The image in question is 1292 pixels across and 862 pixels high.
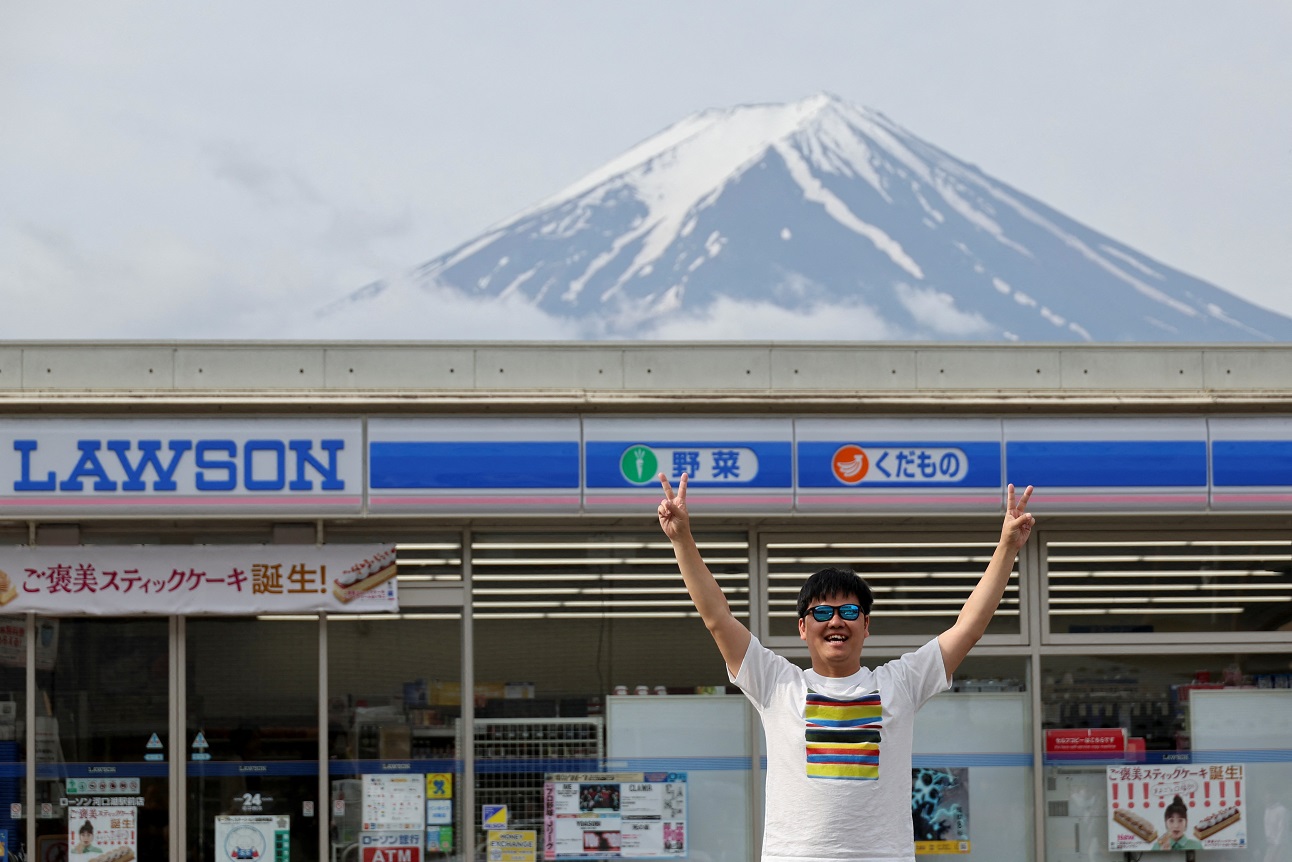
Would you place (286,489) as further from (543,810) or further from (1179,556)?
(1179,556)

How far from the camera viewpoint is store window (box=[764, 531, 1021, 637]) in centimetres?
1024

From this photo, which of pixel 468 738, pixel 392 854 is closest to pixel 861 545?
pixel 468 738

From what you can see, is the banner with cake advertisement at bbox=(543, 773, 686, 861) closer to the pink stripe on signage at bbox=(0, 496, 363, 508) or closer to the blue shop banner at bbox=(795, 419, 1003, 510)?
the blue shop banner at bbox=(795, 419, 1003, 510)

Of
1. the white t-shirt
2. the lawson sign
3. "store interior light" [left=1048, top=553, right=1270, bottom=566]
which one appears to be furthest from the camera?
"store interior light" [left=1048, top=553, right=1270, bottom=566]

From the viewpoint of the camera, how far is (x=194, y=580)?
995 centimetres

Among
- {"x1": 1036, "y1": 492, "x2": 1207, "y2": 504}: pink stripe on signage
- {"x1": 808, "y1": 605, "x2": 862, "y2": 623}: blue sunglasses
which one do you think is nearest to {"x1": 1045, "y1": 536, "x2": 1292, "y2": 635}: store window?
{"x1": 1036, "y1": 492, "x2": 1207, "y2": 504}: pink stripe on signage

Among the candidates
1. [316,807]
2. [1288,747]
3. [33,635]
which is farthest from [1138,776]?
[33,635]

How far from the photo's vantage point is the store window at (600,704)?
396 inches

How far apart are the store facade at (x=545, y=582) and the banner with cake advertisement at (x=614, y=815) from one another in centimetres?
2

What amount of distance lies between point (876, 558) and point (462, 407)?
271 cm

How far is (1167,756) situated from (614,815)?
11.3 ft

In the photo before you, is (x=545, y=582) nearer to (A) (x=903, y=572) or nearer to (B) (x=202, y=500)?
(B) (x=202, y=500)

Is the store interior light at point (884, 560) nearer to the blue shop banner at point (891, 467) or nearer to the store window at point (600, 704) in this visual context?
the store window at point (600, 704)

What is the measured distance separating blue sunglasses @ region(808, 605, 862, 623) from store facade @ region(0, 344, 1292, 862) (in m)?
6.21
